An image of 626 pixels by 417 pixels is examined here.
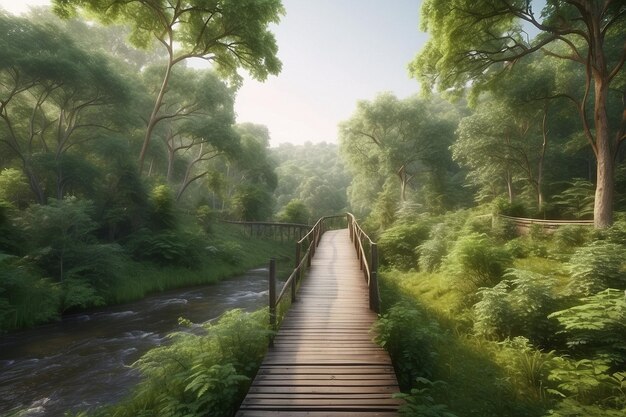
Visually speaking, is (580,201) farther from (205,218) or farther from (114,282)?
(205,218)

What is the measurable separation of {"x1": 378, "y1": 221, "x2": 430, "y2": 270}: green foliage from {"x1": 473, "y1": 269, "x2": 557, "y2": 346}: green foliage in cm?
769

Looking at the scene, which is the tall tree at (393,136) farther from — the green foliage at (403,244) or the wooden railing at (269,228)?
the green foliage at (403,244)

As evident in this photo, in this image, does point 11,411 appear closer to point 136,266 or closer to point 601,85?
point 136,266

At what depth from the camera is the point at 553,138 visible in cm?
2406

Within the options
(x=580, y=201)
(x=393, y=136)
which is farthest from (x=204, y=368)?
(x=393, y=136)

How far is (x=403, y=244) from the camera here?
15758 mm

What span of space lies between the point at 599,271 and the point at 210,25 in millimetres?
21352

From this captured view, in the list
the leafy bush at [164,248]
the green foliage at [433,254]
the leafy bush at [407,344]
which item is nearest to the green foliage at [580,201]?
the green foliage at [433,254]

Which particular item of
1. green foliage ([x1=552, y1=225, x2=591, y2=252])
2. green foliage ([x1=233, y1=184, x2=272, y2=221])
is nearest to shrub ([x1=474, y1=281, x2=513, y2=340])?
green foliage ([x1=552, y1=225, x2=591, y2=252])

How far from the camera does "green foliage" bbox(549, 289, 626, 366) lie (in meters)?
5.12

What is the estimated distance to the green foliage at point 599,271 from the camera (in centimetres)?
704

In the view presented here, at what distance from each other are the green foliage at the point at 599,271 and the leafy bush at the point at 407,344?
13.8ft

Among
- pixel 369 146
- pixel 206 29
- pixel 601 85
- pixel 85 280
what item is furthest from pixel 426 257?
pixel 369 146

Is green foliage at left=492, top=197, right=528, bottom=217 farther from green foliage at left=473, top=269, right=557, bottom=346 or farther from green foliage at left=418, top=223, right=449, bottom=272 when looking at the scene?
green foliage at left=473, top=269, right=557, bottom=346
